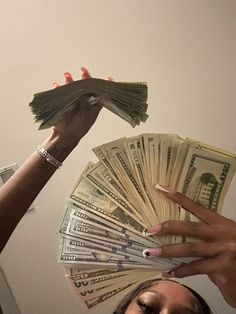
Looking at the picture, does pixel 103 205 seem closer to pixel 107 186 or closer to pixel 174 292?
pixel 107 186

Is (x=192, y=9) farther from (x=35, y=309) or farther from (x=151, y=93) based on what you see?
(x=35, y=309)

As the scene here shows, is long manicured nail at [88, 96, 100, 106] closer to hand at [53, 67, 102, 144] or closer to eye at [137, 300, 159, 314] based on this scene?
hand at [53, 67, 102, 144]

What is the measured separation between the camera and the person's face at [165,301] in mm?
852

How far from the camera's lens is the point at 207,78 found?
48.8 inches

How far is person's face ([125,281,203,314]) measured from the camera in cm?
85

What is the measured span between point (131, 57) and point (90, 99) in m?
0.53

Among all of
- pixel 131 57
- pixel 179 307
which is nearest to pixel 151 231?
pixel 179 307

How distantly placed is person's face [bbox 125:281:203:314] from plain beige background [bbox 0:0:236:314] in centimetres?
51

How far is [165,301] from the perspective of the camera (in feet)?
2.84

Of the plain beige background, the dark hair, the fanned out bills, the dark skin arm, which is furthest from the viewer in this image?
the plain beige background

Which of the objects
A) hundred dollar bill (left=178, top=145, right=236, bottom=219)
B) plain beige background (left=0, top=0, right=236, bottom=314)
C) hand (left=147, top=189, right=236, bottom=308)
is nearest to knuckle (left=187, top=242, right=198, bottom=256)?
hand (left=147, top=189, right=236, bottom=308)

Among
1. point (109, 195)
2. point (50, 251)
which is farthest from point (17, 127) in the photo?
point (109, 195)

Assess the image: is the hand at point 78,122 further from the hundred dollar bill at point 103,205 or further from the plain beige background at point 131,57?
the plain beige background at point 131,57

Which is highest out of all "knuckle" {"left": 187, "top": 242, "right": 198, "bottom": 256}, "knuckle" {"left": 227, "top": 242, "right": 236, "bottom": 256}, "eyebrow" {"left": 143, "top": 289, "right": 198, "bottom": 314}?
"knuckle" {"left": 227, "top": 242, "right": 236, "bottom": 256}
